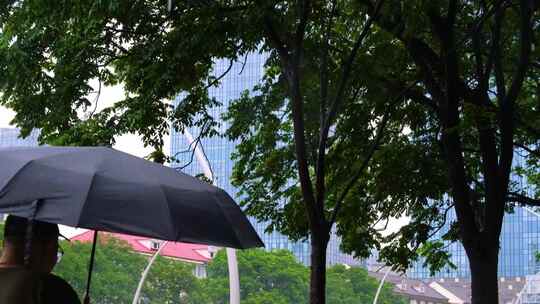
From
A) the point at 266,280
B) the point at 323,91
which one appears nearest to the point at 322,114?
the point at 323,91

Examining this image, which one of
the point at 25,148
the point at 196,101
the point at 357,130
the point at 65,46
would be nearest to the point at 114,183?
the point at 25,148

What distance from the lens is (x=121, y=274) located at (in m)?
60.8

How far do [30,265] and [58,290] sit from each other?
0.67 ft

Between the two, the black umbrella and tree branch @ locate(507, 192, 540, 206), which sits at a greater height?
tree branch @ locate(507, 192, 540, 206)

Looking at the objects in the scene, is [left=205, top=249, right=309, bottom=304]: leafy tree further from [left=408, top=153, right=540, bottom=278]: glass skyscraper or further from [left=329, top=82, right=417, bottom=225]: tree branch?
[left=329, top=82, right=417, bottom=225]: tree branch

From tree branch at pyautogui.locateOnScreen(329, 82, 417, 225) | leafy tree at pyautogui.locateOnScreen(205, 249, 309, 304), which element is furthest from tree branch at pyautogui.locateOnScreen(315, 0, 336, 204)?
leafy tree at pyautogui.locateOnScreen(205, 249, 309, 304)

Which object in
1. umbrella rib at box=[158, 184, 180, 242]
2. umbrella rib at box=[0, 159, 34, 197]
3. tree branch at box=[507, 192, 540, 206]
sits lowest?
umbrella rib at box=[158, 184, 180, 242]

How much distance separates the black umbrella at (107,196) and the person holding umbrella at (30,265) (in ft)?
0.23

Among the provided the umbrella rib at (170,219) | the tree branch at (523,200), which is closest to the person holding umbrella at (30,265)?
the umbrella rib at (170,219)

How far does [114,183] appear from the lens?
12.4 feet

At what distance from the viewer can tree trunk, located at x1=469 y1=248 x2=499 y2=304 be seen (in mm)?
11242

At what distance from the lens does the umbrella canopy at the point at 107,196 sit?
142 inches

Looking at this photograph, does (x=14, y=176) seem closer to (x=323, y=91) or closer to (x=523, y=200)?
(x=323, y=91)

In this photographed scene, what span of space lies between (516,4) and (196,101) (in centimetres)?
479
